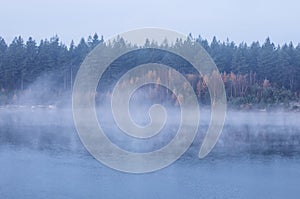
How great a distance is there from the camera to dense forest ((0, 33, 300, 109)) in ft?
148

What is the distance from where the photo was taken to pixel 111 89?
45625 millimetres

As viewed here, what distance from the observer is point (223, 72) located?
160 feet

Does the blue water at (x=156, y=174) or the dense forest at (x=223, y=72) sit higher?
the dense forest at (x=223, y=72)

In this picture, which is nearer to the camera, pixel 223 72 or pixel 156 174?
pixel 156 174

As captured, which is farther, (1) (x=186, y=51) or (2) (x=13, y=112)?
(1) (x=186, y=51)

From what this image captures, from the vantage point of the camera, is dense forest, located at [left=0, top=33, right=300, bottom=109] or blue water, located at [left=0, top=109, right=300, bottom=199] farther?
dense forest, located at [left=0, top=33, right=300, bottom=109]

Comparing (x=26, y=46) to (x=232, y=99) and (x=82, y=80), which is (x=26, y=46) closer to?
(x=82, y=80)

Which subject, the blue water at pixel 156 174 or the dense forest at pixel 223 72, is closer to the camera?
the blue water at pixel 156 174

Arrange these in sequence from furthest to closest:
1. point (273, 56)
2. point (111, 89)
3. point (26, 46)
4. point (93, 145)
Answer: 1. point (26, 46)
2. point (273, 56)
3. point (111, 89)
4. point (93, 145)

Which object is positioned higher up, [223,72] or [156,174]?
[223,72]

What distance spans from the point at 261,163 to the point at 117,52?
101 feet

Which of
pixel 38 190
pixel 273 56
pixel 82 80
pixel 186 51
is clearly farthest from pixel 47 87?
pixel 38 190

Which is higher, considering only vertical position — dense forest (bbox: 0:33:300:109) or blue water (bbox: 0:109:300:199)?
dense forest (bbox: 0:33:300:109)

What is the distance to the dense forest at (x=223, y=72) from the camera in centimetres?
4522
